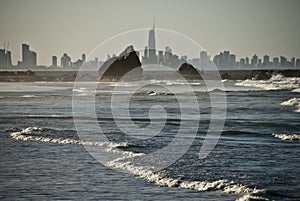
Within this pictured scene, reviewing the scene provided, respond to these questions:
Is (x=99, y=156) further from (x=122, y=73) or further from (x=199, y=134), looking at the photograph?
(x=122, y=73)

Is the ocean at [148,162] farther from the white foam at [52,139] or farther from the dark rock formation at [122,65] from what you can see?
the dark rock formation at [122,65]

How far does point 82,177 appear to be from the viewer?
1435cm

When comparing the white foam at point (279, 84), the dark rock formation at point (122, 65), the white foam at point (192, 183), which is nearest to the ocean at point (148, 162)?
the white foam at point (192, 183)

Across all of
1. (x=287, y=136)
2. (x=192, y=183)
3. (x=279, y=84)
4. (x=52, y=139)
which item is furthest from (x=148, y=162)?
(x=279, y=84)

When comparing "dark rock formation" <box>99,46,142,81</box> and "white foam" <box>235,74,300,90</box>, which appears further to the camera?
"dark rock formation" <box>99,46,142,81</box>

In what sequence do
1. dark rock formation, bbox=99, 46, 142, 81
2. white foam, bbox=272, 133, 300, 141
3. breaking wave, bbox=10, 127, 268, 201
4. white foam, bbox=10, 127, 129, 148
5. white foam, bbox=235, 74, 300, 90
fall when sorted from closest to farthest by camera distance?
1. breaking wave, bbox=10, 127, 268, 201
2. white foam, bbox=10, 127, 129, 148
3. white foam, bbox=272, 133, 300, 141
4. white foam, bbox=235, 74, 300, 90
5. dark rock formation, bbox=99, 46, 142, 81

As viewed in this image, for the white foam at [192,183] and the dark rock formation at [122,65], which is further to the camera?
the dark rock formation at [122,65]

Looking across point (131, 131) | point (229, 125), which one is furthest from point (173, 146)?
point (229, 125)

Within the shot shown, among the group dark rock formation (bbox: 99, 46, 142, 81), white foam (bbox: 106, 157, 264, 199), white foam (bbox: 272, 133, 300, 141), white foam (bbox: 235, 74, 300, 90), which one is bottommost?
white foam (bbox: 106, 157, 264, 199)

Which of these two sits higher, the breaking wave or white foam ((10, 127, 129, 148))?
white foam ((10, 127, 129, 148))

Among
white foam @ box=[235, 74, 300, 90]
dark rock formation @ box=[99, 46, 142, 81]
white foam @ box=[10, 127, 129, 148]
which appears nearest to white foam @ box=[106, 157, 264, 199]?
white foam @ box=[10, 127, 129, 148]

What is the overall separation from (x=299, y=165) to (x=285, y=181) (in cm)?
248

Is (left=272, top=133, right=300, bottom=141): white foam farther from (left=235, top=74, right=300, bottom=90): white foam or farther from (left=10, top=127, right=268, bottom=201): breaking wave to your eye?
(left=235, top=74, right=300, bottom=90): white foam

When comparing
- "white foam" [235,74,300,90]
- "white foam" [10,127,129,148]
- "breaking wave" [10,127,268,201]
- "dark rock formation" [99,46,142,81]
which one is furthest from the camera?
"dark rock formation" [99,46,142,81]
